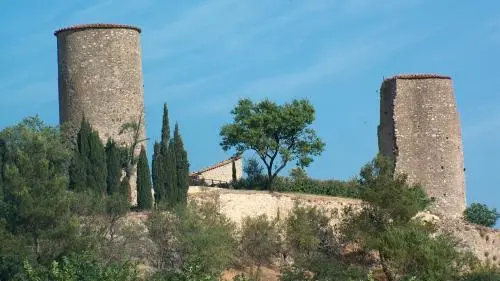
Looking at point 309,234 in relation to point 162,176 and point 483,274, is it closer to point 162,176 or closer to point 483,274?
point 162,176

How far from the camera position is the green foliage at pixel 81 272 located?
3906cm

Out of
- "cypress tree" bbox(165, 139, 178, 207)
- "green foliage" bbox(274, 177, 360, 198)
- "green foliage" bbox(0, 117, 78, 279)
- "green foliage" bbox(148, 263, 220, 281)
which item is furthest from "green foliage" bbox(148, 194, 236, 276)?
"green foliage" bbox(274, 177, 360, 198)

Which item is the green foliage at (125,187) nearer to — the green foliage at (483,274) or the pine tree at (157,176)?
the pine tree at (157,176)

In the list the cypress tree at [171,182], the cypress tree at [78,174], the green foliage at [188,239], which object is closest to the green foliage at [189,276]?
the green foliage at [188,239]

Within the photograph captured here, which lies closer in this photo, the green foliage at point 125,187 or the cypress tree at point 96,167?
the cypress tree at point 96,167

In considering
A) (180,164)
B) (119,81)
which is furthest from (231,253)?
(119,81)

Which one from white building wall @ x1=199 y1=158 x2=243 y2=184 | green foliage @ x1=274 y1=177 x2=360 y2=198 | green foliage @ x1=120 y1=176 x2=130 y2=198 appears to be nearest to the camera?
green foliage @ x1=120 y1=176 x2=130 y2=198

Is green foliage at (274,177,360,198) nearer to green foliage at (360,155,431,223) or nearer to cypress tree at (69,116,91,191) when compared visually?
green foliage at (360,155,431,223)

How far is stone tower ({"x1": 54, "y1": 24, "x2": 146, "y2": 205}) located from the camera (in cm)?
5606

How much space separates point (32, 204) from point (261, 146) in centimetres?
1500

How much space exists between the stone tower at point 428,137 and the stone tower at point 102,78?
10453 millimetres

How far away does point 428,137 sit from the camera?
60.1 meters

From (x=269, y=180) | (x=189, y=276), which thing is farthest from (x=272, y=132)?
(x=189, y=276)

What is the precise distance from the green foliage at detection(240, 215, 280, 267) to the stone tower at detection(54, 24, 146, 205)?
421cm
